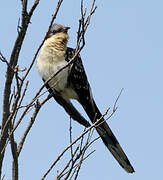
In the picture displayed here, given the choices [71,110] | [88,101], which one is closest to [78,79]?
[88,101]

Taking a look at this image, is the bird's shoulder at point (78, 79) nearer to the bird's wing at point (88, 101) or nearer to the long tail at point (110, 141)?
the bird's wing at point (88, 101)

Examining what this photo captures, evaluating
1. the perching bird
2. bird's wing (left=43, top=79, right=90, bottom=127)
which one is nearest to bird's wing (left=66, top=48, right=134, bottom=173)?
the perching bird

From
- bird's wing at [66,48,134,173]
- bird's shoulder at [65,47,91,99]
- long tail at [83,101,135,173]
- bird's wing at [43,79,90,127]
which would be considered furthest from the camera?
bird's shoulder at [65,47,91,99]

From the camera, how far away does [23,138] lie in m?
3.36

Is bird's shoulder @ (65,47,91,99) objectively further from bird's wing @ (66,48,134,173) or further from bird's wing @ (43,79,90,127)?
bird's wing @ (43,79,90,127)

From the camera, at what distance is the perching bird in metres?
5.32

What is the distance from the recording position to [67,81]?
5422 millimetres

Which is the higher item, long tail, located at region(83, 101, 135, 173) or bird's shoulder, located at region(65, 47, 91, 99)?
bird's shoulder, located at region(65, 47, 91, 99)

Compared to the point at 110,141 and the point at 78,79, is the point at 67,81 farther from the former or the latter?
the point at 110,141

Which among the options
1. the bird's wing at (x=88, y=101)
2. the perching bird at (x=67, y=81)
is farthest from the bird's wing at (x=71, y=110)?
the bird's wing at (x=88, y=101)

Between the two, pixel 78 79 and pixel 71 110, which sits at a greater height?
pixel 78 79

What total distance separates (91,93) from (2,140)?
9.54 ft

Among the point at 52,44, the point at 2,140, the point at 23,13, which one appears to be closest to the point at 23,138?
the point at 2,140

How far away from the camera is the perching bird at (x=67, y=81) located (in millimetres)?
5320
